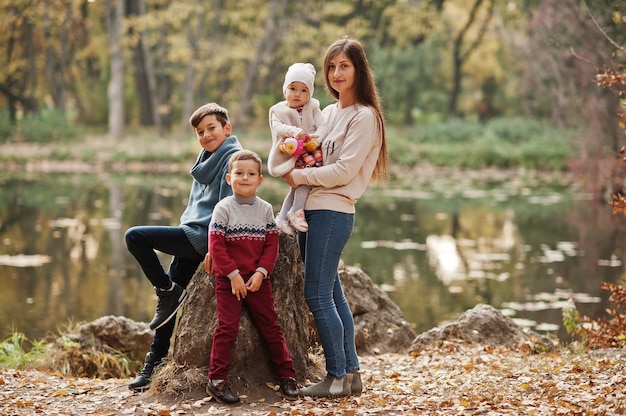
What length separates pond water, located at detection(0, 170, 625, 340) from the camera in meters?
9.62

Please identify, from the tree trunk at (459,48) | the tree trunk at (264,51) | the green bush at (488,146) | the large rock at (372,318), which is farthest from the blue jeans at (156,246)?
the tree trunk at (459,48)

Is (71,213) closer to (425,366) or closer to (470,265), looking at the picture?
(470,265)

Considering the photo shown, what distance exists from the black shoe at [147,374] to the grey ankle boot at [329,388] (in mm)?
971

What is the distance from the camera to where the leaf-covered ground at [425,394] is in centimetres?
468

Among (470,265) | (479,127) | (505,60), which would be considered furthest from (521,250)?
(505,60)

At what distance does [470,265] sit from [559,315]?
2.88 m

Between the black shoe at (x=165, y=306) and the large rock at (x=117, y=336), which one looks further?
the large rock at (x=117, y=336)

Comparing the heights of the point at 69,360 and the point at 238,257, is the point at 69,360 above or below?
below

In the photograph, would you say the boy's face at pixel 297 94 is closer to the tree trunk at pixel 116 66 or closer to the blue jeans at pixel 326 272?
the blue jeans at pixel 326 272

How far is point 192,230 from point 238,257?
1.30ft

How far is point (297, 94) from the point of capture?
4.66 m

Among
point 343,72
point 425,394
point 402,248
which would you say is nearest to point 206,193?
point 343,72

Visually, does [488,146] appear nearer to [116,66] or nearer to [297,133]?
[116,66]

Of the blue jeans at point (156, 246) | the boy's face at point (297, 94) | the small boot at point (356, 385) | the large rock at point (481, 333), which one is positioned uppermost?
the boy's face at point (297, 94)
